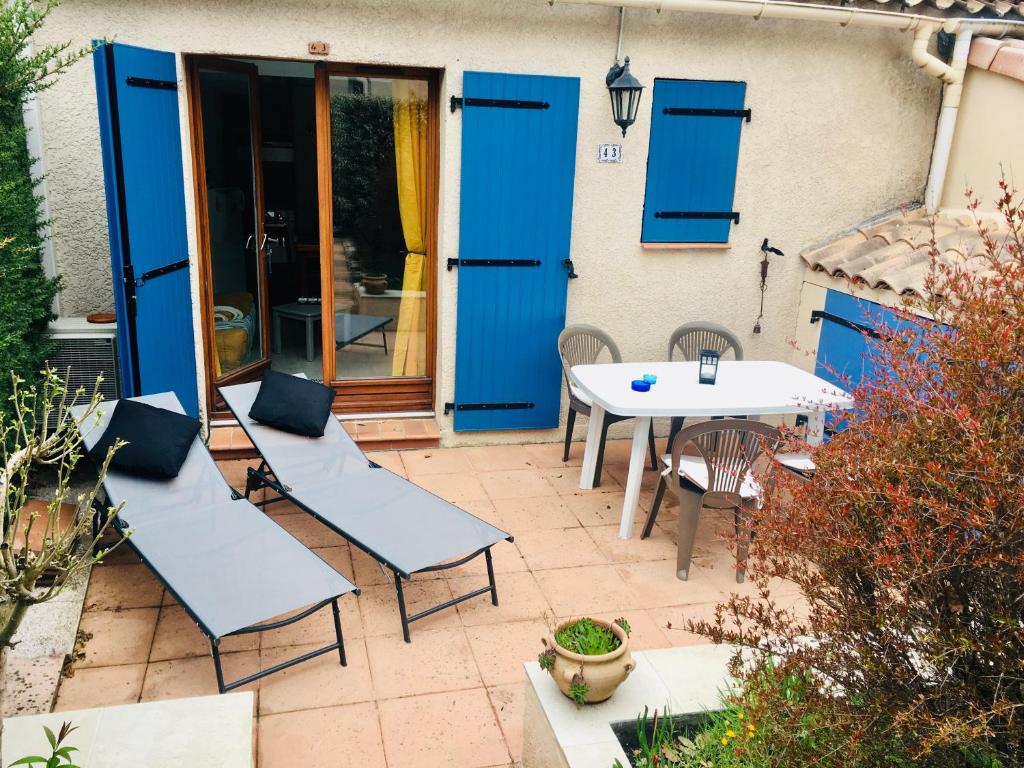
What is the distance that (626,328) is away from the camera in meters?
7.33

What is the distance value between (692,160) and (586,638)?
15.1ft

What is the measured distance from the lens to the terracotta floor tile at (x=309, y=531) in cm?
561

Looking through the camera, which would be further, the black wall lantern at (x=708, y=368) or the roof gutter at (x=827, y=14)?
the roof gutter at (x=827, y=14)

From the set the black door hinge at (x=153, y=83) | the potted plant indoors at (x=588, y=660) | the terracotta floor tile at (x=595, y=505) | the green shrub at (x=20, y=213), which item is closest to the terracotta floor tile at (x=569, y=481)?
the terracotta floor tile at (x=595, y=505)

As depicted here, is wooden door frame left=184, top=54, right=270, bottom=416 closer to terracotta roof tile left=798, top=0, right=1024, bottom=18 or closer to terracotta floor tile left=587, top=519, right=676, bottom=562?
terracotta floor tile left=587, top=519, right=676, bottom=562

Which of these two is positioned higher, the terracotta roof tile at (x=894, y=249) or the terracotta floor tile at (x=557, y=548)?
the terracotta roof tile at (x=894, y=249)

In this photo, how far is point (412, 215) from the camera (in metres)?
7.12

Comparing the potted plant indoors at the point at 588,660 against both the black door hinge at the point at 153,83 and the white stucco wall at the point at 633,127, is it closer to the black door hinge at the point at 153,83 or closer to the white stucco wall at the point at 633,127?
the white stucco wall at the point at 633,127

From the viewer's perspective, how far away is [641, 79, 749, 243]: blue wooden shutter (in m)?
6.88

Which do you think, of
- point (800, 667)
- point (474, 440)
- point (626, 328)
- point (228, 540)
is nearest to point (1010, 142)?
point (626, 328)

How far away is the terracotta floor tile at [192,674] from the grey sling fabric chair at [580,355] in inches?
121

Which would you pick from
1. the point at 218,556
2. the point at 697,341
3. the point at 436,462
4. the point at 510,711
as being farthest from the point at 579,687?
the point at 697,341

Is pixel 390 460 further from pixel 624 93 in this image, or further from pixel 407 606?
pixel 624 93

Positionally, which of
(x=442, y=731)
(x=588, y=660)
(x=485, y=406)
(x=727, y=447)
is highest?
(x=727, y=447)
